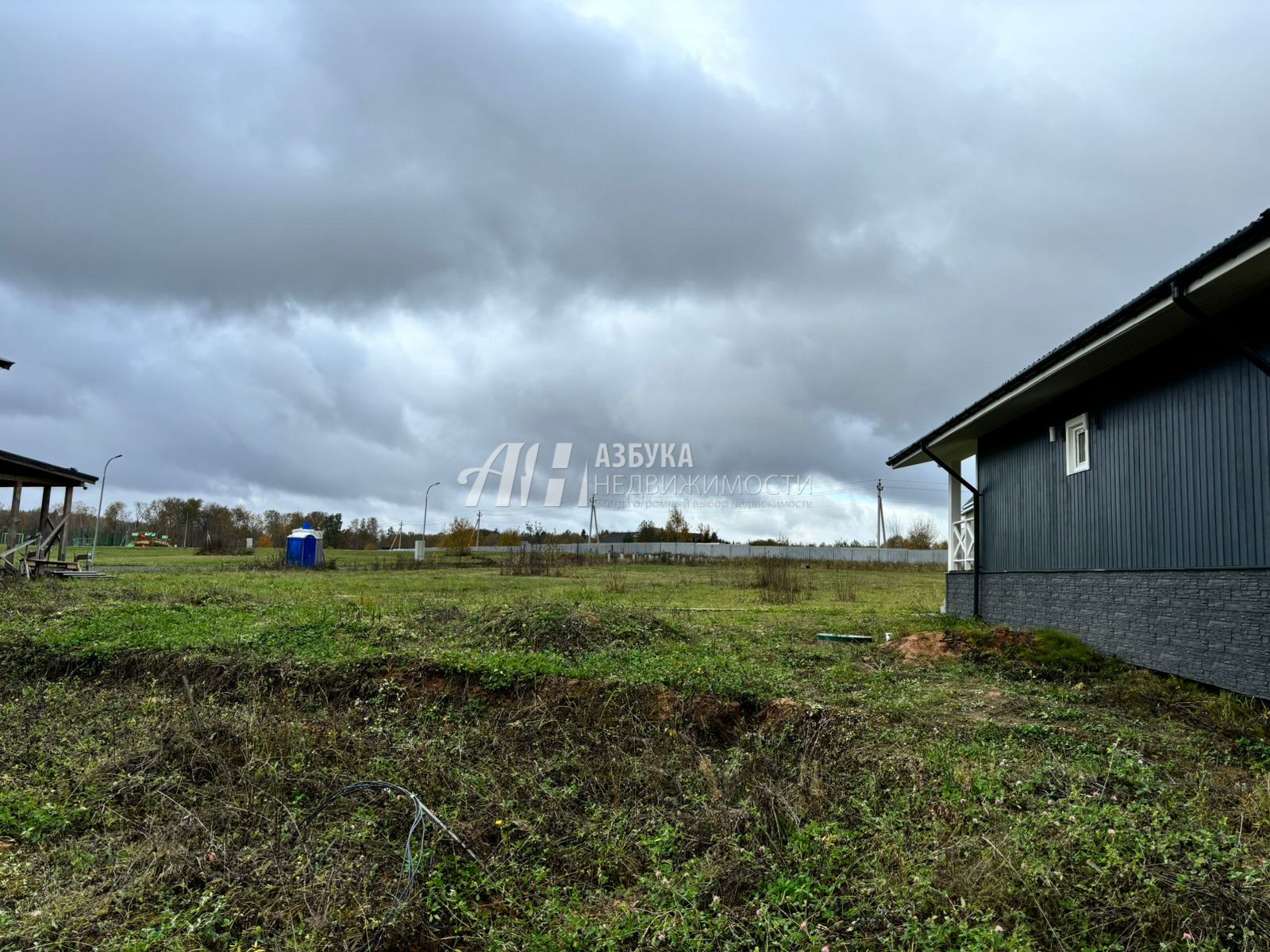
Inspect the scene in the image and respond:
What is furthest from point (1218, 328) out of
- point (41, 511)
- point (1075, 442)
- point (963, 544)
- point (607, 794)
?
point (41, 511)

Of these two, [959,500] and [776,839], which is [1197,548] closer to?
[776,839]

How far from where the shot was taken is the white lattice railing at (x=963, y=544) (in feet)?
44.4

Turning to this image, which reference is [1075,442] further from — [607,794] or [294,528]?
[294,528]

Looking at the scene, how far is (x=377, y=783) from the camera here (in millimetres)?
4664

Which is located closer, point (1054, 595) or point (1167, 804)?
point (1167, 804)

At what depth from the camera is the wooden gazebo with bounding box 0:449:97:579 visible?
17031 mm

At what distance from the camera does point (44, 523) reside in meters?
19.2

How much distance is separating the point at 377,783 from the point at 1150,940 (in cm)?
390

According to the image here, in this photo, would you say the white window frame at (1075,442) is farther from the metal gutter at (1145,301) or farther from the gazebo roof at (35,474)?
the gazebo roof at (35,474)

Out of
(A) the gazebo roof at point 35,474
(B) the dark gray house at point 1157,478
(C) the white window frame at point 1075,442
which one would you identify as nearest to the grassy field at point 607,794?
(B) the dark gray house at point 1157,478

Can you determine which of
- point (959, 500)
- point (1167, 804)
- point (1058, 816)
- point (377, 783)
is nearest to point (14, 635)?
point (377, 783)

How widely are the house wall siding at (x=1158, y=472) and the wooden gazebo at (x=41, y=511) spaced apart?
19128mm

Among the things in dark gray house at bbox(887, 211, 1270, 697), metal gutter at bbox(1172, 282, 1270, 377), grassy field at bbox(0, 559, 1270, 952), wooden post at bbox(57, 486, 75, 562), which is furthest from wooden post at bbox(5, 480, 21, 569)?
metal gutter at bbox(1172, 282, 1270, 377)

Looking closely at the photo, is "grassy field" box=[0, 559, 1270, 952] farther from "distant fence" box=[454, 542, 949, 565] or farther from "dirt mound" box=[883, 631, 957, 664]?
"distant fence" box=[454, 542, 949, 565]
